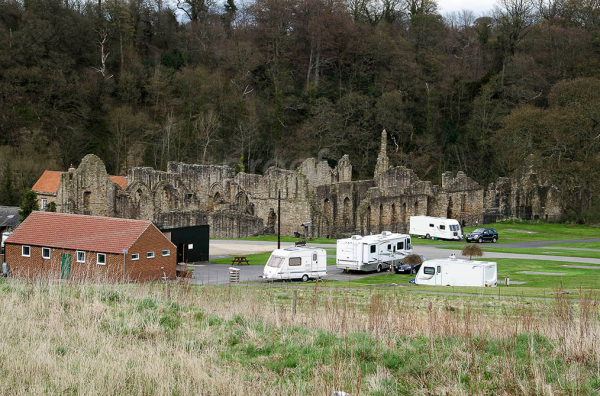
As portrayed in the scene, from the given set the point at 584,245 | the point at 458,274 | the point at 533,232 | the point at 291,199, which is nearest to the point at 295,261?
the point at 458,274

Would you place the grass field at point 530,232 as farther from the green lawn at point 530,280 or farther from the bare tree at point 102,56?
the bare tree at point 102,56

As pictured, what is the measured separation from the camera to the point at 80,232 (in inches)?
1344

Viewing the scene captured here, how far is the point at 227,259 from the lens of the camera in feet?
131

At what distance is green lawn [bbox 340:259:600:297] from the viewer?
25.7 meters

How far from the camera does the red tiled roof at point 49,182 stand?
2355 inches

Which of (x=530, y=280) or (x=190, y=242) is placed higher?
(x=190, y=242)

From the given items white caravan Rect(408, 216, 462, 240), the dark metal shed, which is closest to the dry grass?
the dark metal shed

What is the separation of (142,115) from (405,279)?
51.5 metres

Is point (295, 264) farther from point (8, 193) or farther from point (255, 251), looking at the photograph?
point (8, 193)

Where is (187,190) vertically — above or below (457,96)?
below

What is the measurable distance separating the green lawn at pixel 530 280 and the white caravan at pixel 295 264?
213 centimetres

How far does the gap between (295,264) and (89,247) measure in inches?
370

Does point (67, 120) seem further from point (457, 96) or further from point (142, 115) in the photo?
point (457, 96)

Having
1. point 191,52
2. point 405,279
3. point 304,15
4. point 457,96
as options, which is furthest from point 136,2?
point 405,279
